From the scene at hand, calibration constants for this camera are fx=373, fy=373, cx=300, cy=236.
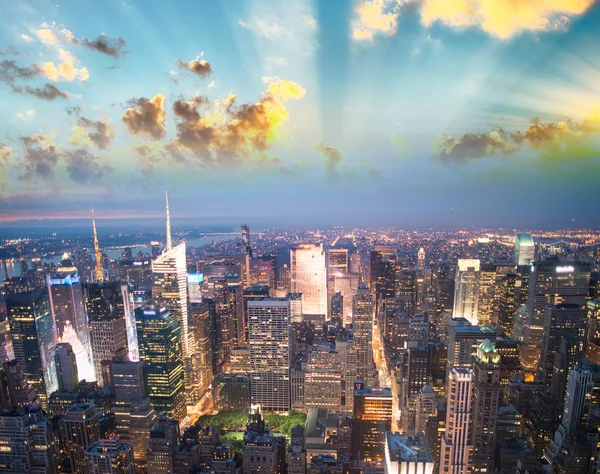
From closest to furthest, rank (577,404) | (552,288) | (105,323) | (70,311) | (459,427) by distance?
(459,427)
(577,404)
(552,288)
(70,311)
(105,323)

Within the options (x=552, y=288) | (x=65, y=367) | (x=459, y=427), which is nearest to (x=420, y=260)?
(x=552, y=288)

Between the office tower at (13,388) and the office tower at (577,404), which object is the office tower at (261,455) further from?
the office tower at (13,388)

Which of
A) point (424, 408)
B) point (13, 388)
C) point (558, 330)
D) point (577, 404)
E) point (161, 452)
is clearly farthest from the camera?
point (558, 330)

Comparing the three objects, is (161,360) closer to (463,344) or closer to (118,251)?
(118,251)

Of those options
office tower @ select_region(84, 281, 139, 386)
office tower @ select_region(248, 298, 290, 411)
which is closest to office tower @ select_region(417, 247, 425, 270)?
office tower @ select_region(248, 298, 290, 411)

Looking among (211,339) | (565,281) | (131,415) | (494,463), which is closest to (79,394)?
(131,415)

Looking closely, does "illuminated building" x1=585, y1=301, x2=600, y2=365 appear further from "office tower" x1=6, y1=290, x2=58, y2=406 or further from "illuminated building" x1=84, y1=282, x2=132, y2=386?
"office tower" x1=6, y1=290, x2=58, y2=406
